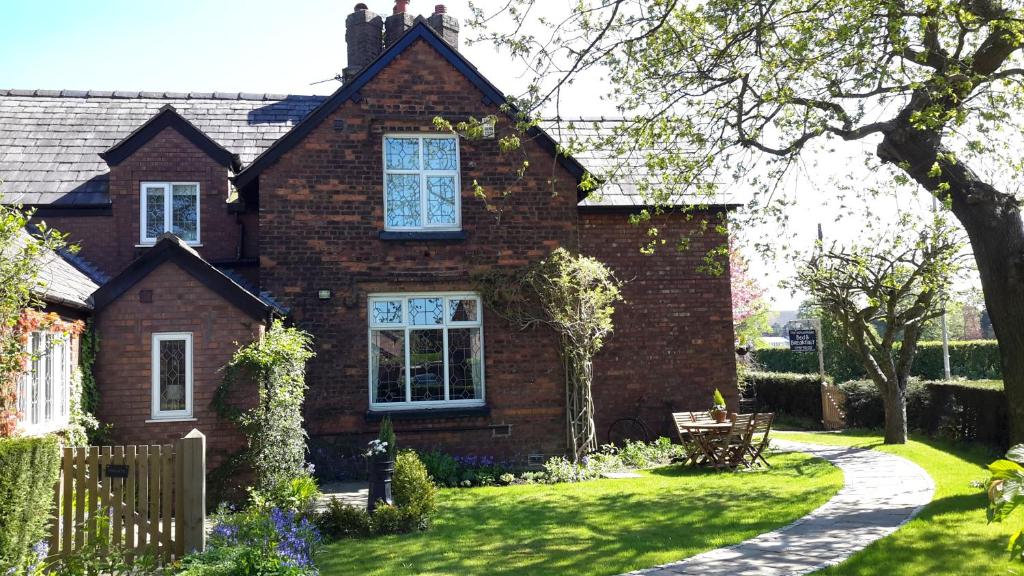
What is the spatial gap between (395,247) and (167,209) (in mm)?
4566

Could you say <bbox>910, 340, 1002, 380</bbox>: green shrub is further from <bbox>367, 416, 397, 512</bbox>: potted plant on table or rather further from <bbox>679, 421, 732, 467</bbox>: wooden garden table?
<bbox>367, 416, 397, 512</bbox>: potted plant on table

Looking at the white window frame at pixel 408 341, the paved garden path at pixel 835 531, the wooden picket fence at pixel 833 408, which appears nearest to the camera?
the paved garden path at pixel 835 531

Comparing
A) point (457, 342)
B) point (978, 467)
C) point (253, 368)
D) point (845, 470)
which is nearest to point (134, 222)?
point (253, 368)

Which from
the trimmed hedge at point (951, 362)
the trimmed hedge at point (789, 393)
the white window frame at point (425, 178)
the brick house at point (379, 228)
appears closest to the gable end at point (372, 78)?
the brick house at point (379, 228)

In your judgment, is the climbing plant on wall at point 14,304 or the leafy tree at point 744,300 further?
the leafy tree at point 744,300

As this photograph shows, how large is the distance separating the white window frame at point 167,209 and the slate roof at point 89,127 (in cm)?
67

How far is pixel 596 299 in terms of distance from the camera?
13.9m

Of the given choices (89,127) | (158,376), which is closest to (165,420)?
(158,376)

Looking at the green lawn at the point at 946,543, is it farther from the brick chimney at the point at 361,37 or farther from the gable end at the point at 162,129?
the brick chimney at the point at 361,37

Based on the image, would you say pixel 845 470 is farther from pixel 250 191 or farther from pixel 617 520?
pixel 250 191

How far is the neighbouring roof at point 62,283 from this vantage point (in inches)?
379

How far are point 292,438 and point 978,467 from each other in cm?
1101

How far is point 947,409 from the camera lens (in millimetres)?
17328

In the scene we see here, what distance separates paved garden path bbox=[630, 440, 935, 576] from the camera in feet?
24.0
